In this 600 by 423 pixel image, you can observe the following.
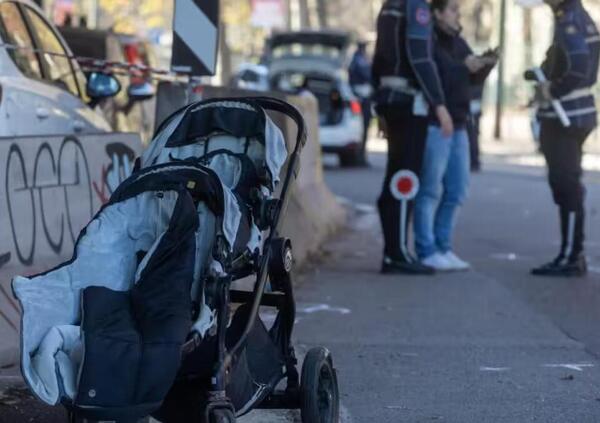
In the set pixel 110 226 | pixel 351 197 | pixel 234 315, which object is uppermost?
pixel 110 226

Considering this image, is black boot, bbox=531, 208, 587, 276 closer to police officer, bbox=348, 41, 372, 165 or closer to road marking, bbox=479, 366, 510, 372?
road marking, bbox=479, 366, 510, 372

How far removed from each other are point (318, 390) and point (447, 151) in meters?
4.88

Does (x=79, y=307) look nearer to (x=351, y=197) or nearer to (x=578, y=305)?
(x=578, y=305)

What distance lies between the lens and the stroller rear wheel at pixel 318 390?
17.7 feet

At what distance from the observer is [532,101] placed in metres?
10.4

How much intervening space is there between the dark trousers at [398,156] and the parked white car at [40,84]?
2052 millimetres

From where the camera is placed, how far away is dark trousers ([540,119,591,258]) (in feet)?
33.3

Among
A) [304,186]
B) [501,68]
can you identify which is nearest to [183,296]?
[304,186]

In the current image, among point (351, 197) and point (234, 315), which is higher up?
point (234, 315)

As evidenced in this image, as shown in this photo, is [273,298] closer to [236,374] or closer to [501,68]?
[236,374]

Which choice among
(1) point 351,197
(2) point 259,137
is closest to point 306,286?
(2) point 259,137

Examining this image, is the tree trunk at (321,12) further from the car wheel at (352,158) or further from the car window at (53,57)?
the car window at (53,57)

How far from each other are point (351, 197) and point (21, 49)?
8838 millimetres

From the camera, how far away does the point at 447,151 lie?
10195 mm
